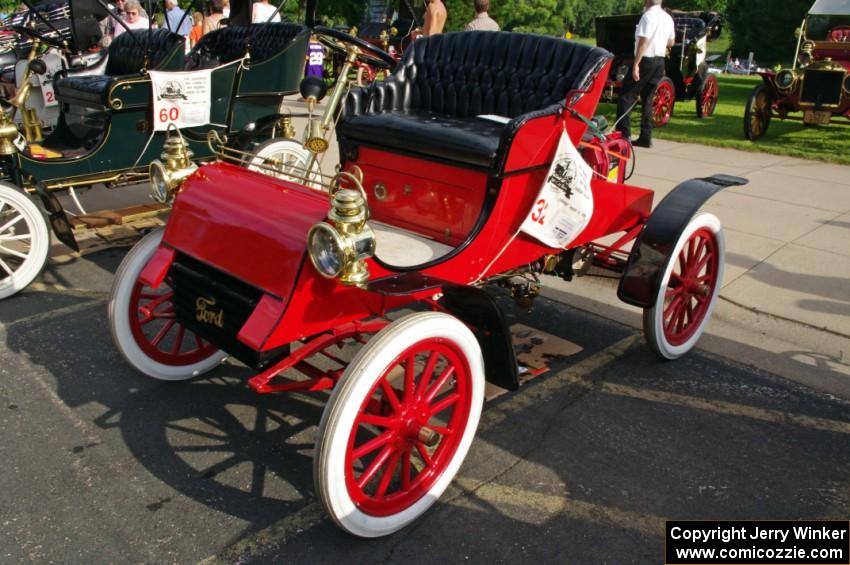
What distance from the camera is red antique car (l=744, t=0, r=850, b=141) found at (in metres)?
8.88

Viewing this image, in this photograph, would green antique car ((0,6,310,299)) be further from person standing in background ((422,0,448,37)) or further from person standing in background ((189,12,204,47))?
person standing in background ((189,12,204,47))

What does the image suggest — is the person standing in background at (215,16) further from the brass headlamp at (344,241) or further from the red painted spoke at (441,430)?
the red painted spoke at (441,430)

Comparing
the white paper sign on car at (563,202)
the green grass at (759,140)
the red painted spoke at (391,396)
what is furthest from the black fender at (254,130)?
the green grass at (759,140)

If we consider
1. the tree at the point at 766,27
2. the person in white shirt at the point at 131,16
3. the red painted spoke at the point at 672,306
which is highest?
the tree at the point at 766,27

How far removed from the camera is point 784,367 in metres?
3.69

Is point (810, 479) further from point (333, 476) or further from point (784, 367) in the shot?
point (333, 476)

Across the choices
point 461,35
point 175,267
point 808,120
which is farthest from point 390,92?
point 808,120

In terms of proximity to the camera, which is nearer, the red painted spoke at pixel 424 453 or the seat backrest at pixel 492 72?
the red painted spoke at pixel 424 453

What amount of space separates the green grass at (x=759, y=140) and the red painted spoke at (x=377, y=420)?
26.0ft

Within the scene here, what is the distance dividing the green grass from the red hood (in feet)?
25.7

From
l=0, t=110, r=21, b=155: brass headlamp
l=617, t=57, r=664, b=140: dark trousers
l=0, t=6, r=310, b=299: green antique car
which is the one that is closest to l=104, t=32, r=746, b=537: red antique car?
l=0, t=6, r=310, b=299: green antique car

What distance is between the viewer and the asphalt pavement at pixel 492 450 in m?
2.41

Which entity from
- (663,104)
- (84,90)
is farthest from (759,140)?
(84,90)

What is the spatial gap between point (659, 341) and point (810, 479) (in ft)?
3.18
